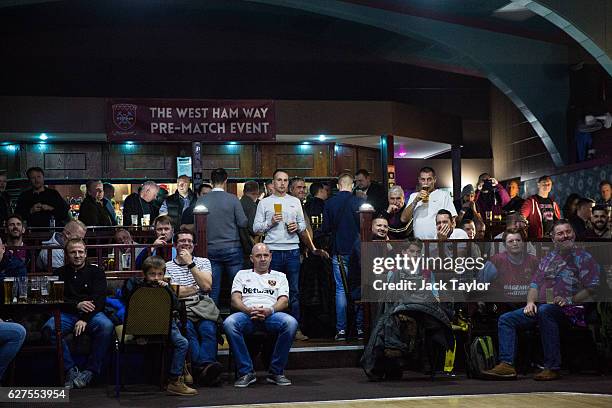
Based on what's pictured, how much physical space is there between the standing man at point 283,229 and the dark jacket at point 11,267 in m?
2.21

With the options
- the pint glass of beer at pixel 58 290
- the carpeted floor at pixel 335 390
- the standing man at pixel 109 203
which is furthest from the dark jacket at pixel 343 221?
the standing man at pixel 109 203

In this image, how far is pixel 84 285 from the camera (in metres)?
7.71

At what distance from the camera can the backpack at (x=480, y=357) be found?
25.8 ft

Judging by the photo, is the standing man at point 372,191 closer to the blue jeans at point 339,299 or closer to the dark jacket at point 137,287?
the blue jeans at point 339,299

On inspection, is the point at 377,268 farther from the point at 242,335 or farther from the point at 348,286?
the point at 242,335

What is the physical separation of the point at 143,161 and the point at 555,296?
952 cm

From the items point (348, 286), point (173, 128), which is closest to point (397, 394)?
point (348, 286)

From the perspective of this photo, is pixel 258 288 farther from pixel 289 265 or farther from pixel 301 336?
pixel 301 336

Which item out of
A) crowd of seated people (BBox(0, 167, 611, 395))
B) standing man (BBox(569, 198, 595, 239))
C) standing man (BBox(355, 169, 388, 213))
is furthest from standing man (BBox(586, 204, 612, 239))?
standing man (BBox(355, 169, 388, 213))

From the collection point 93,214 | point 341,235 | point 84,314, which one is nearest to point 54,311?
point 84,314

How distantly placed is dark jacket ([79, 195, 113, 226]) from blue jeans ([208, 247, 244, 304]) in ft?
8.97

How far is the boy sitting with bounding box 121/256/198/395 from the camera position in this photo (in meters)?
7.32

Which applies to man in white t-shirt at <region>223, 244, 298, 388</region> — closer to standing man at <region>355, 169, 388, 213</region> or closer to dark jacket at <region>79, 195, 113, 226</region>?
standing man at <region>355, 169, 388, 213</region>

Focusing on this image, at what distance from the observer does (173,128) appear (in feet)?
48.9
